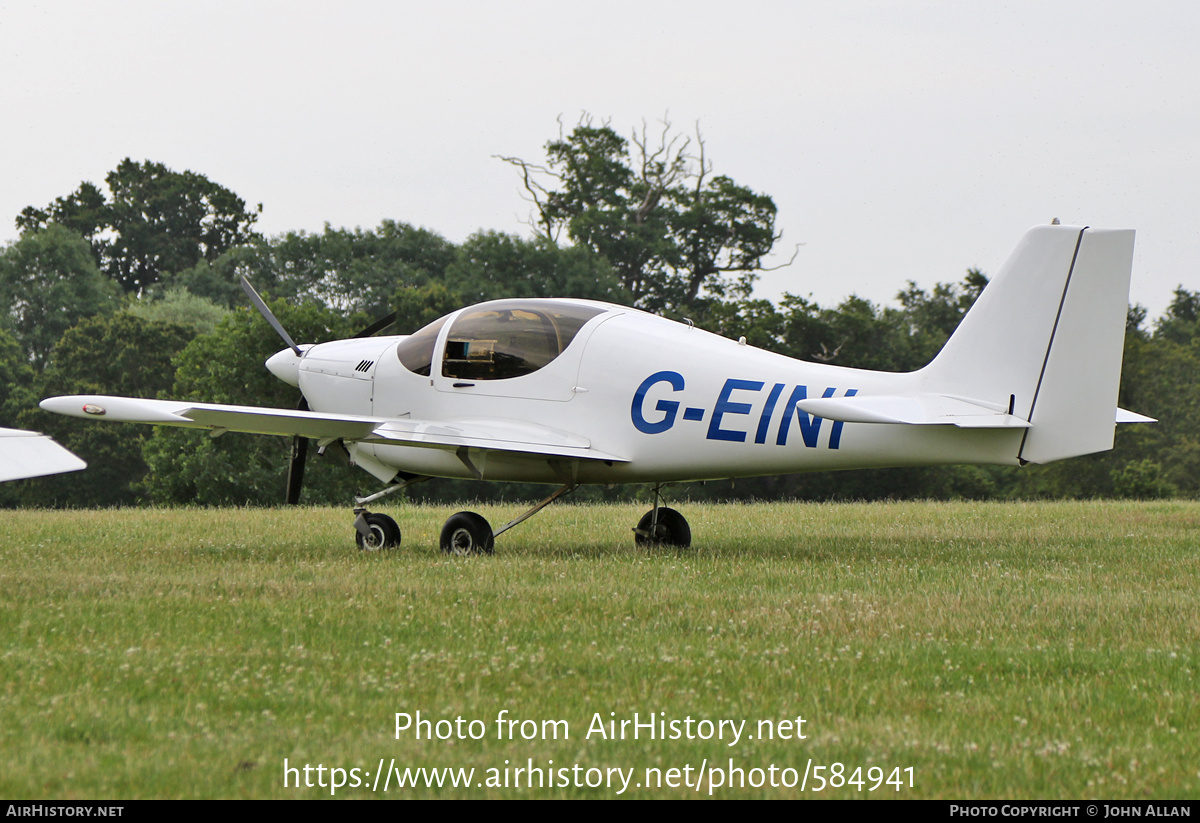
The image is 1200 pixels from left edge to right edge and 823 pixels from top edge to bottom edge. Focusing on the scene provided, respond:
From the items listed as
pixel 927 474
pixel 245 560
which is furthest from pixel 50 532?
pixel 927 474

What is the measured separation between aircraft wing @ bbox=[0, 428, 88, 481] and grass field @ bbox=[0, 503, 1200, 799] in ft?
3.24

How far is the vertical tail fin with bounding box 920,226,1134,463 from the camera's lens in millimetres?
10039

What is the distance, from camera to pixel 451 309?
53.3m

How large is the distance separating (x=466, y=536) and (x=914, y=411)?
440cm

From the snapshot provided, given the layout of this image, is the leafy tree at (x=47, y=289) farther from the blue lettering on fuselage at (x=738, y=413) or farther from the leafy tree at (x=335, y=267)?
the blue lettering on fuselage at (x=738, y=413)

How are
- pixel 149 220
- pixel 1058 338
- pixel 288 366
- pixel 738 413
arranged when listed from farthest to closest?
1. pixel 149 220
2. pixel 288 366
3. pixel 738 413
4. pixel 1058 338

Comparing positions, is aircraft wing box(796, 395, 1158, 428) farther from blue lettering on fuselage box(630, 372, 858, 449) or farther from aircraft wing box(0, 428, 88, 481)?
aircraft wing box(0, 428, 88, 481)

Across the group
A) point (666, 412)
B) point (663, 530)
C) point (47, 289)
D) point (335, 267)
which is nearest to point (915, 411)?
point (666, 412)

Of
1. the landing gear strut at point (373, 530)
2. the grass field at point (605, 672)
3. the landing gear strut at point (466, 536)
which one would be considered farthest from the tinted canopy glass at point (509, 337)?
the grass field at point (605, 672)

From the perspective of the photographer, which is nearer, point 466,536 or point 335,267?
point 466,536

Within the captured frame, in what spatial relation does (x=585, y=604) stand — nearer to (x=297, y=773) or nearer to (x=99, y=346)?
(x=297, y=773)

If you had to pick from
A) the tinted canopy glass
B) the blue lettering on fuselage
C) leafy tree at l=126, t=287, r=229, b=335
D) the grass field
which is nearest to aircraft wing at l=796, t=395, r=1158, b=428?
the blue lettering on fuselage

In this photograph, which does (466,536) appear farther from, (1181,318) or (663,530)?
(1181,318)

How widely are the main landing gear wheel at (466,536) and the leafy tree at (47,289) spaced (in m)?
67.4
